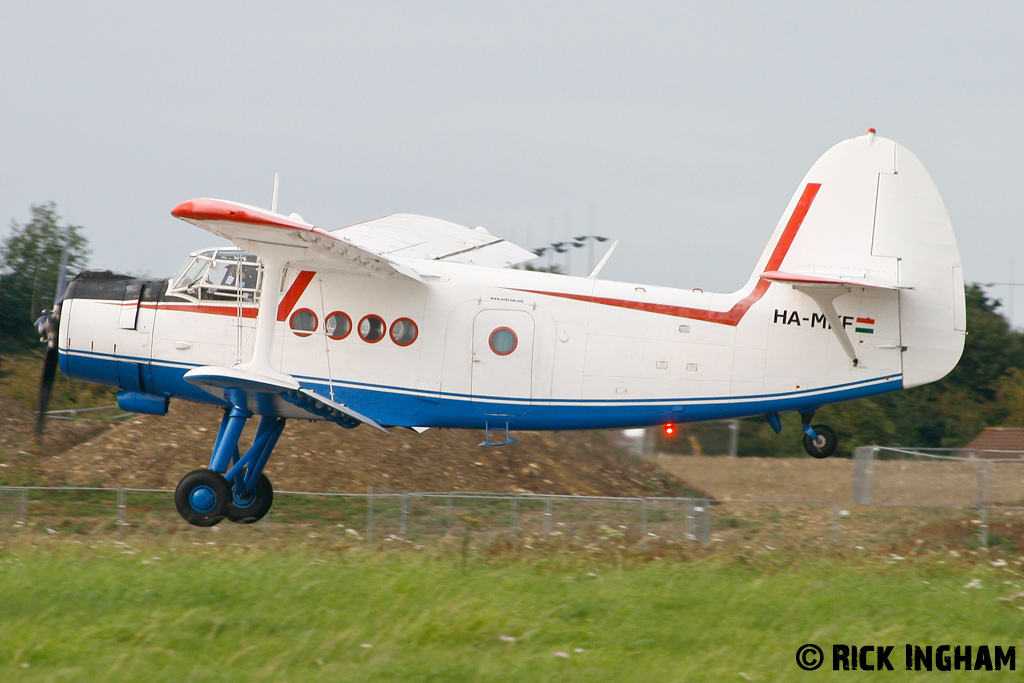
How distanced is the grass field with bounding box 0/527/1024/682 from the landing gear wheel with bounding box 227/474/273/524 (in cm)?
241

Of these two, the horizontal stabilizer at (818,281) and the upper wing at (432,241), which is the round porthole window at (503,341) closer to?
the upper wing at (432,241)

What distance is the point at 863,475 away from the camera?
705 inches

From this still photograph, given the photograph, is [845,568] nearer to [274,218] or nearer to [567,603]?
[567,603]

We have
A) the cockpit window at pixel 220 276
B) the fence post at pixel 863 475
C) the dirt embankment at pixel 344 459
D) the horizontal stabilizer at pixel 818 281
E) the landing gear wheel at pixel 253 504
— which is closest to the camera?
the horizontal stabilizer at pixel 818 281

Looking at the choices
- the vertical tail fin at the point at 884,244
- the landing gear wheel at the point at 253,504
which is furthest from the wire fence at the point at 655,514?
the vertical tail fin at the point at 884,244

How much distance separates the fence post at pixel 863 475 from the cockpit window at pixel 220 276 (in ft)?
36.1

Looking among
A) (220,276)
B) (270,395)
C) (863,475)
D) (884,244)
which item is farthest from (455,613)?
(863,475)

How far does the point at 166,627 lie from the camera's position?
7.76 m

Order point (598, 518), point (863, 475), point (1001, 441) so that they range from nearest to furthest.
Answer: point (598, 518) → point (863, 475) → point (1001, 441)

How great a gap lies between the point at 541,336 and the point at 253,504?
4.71 metres

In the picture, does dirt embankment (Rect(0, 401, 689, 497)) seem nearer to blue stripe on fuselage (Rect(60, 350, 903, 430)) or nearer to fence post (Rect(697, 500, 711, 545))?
blue stripe on fuselage (Rect(60, 350, 903, 430))

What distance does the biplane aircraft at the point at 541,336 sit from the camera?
1268cm

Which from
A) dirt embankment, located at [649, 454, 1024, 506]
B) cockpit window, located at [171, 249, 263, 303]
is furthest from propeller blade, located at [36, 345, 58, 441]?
dirt embankment, located at [649, 454, 1024, 506]

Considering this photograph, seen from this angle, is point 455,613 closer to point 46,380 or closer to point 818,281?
point 818,281
